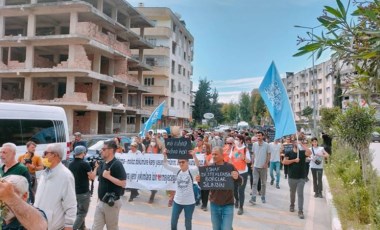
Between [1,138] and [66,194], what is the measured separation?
6.53 metres

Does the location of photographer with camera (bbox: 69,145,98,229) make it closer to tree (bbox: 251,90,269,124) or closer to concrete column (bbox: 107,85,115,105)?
concrete column (bbox: 107,85,115,105)

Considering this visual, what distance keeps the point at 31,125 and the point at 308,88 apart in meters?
88.5

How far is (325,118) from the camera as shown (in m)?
30.3

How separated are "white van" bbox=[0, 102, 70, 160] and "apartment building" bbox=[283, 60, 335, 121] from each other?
7044 cm

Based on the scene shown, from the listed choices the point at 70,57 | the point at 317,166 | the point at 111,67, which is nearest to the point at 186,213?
the point at 317,166

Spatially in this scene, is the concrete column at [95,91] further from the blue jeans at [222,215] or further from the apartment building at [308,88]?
the apartment building at [308,88]

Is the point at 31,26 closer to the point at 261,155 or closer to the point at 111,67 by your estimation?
the point at 111,67

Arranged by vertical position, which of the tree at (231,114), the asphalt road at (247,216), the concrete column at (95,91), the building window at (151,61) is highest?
the building window at (151,61)

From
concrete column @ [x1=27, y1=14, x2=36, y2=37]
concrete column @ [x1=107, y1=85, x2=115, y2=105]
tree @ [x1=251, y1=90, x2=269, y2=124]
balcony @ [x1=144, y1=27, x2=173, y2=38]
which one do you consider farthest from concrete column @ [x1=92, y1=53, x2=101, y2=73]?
tree @ [x1=251, y1=90, x2=269, y2=124]

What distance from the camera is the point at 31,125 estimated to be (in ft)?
34.7

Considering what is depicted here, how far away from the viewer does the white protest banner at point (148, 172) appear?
380 inches

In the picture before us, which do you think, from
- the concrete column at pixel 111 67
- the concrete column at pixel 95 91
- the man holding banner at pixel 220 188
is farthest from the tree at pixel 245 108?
the man holding banner at pixel 220 188

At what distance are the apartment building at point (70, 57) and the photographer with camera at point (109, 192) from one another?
76.7 ft

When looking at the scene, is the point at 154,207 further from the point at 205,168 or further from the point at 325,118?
the point at 325,118
